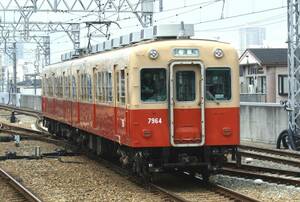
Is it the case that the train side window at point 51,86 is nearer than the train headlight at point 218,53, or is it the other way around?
the train headlight at point 218,53

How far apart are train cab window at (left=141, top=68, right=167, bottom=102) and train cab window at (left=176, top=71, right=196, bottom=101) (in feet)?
0.86

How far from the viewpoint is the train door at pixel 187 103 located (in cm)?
1159

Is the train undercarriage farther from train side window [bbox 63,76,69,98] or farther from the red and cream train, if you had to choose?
train side window [bbox 63,76,69,98]

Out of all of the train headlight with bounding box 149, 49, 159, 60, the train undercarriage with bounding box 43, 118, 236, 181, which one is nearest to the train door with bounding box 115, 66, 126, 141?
the train undercarriage with bounding box 43, 118, 236, 181

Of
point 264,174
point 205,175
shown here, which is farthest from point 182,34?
point 264,174

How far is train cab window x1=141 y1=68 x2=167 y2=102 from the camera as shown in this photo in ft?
38.1

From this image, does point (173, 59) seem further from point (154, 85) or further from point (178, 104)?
point (178, 104)

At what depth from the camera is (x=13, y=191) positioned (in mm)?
11648

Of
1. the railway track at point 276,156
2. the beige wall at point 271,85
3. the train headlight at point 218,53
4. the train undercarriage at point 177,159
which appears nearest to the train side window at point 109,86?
the train undercarriage at point 177,159

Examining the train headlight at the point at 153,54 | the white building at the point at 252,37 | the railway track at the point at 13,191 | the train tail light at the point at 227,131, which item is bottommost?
the railway track at the point at 13,191

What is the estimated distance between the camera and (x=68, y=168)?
14.9m

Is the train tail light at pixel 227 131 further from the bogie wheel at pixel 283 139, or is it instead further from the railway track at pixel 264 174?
the bogie wheel at pixel 283 139

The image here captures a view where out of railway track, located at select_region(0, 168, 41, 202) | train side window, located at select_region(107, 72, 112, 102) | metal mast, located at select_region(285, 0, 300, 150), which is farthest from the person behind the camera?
metal mast, located at select_region(285, 0, 300, 150)

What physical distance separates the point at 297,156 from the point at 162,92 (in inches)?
249
